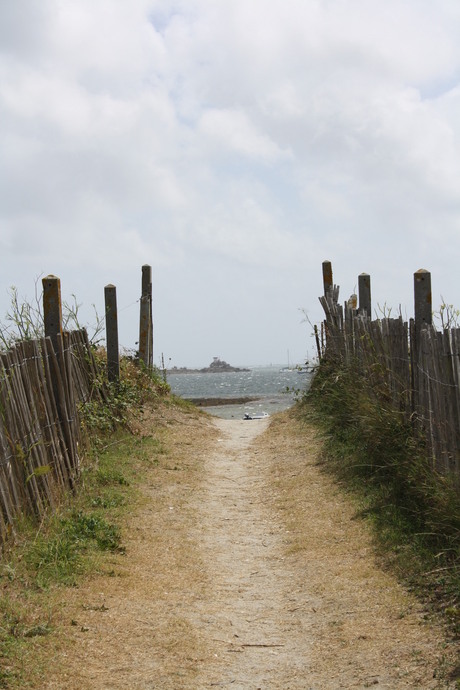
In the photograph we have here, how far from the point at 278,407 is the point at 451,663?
2310cm

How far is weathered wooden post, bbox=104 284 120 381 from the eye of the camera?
12.5 m

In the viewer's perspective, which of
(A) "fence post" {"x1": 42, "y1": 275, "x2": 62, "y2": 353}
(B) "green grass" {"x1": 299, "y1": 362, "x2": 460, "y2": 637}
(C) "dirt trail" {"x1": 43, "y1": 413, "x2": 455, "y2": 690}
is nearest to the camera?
(C) "dirt trail" {"x1": 43, "y1": 413, "x2": 455, "y2": 690}

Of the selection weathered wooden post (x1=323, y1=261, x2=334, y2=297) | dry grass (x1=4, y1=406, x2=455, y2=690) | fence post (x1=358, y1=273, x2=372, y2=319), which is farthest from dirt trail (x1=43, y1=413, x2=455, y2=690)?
weathered wooden post (x1=323, y1=261, x2=334, y2=297)

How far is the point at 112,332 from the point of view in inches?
495

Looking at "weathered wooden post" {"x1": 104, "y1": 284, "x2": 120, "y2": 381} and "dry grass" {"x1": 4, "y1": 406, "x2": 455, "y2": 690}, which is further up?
"weathered wooden post" {"x1": 104, "y1": 284, "x2": 120, "y2": 381}

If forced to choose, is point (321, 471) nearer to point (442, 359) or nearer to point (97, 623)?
point (442, 359)

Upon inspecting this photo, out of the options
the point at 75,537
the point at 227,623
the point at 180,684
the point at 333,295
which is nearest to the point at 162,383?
the point at 333,295

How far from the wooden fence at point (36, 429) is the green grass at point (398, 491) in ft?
9.53

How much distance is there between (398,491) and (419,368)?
1156 millimetres

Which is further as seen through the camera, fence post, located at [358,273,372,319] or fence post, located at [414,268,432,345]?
fence post, located at [358,273,372,319]

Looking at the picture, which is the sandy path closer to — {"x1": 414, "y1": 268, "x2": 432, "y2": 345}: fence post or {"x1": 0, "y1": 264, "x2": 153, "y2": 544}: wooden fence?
{"x1": 0, "y1": 264, "x2": 153, "y2": 544}: wooden fence

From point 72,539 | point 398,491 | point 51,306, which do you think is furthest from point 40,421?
point 398,491

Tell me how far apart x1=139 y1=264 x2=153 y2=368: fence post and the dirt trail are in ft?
20.8

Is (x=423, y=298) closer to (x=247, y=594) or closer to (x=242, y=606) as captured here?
(x=247, y=594)
